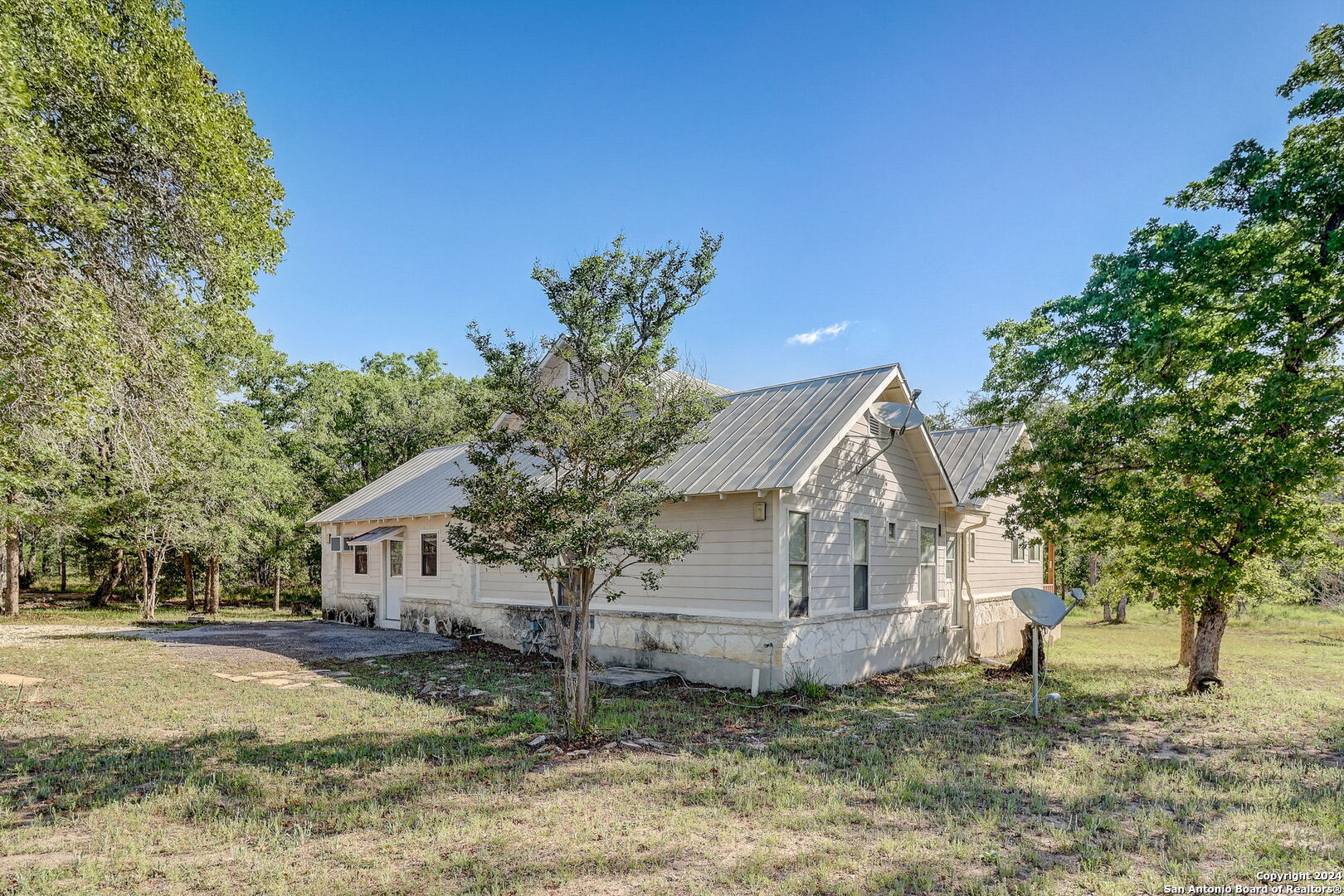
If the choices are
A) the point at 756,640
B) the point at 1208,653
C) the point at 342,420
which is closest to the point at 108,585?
the point at 342,420

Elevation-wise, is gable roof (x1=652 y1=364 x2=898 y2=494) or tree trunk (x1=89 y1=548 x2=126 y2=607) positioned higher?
gable roof (x1=652 y1=364 x2=898 y2=494)

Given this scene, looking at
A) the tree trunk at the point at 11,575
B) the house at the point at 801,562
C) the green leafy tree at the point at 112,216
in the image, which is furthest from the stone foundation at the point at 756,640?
the tree trunk at the point at 11,575

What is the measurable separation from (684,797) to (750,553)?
15.2 ft

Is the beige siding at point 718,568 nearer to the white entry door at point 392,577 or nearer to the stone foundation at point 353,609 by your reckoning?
the white entry door at point 392,577

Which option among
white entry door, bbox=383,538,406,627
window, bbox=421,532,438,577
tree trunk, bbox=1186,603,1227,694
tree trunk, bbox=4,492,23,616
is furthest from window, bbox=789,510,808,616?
tree trunk, bbox=4,492,23,616

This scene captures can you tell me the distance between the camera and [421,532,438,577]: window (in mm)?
16303

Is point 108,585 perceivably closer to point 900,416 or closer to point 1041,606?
point 900,416

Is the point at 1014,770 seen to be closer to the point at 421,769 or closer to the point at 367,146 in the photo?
the point at 421,769

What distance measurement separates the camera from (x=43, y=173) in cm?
621

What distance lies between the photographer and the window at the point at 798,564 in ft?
32.1

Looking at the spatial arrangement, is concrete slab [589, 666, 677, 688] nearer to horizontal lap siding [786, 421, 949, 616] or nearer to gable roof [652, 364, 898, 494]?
horizontal lap siding [786, 421, 949, 616]

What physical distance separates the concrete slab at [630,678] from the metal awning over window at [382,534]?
8.61 m

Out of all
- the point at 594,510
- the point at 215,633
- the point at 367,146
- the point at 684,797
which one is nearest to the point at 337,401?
the point at 215,633

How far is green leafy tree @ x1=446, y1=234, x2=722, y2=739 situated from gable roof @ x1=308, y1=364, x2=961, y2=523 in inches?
81.7
